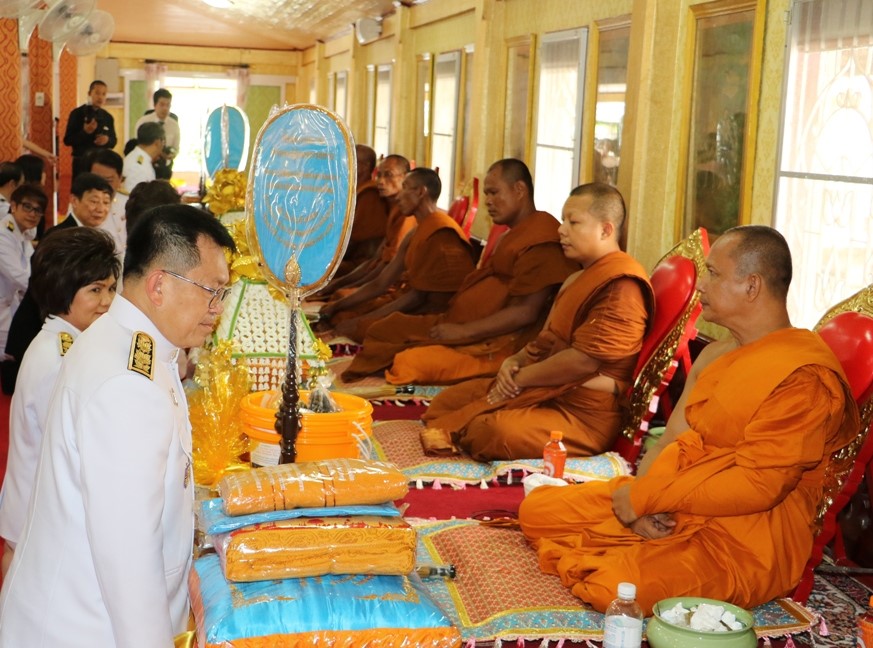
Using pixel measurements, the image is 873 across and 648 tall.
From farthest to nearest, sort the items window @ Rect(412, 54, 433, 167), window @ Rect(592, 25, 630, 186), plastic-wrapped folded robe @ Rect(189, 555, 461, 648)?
window @ Rect(412, 54, 433, 167), window @ Rect(592, 25, 630, 186), plastic-wrapped folded robe @ Rect(189, 555, 461, 648)

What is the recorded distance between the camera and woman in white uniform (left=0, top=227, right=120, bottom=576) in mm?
2660

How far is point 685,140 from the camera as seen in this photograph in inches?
200

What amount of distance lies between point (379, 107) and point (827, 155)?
968 centimetres

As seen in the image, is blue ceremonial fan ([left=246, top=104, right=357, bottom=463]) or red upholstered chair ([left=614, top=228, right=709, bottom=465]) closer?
blue ceremonial fan ([left=246, top=104, right=357, bottom=463])

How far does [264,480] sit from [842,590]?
7.22ft

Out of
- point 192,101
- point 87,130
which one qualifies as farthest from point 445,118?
point 192,101

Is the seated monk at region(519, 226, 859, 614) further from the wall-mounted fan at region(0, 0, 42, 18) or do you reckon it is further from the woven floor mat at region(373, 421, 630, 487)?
the wall-mounted fan at region(0, 0, 42, 18)

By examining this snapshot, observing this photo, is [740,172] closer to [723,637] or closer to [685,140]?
[685,140]

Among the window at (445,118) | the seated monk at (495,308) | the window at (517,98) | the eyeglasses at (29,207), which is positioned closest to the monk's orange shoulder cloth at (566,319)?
the seated monk at (495,308)

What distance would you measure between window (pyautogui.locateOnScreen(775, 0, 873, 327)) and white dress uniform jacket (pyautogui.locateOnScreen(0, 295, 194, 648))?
108 inches

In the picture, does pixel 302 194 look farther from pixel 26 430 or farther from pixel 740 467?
pixel 740 467

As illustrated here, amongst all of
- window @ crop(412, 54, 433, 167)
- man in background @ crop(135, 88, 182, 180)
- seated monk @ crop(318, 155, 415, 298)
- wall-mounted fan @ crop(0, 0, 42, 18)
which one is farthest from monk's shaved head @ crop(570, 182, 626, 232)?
man in background @ crop(135, 88, 182, 180)

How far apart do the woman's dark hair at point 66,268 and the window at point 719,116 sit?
2.70 metres

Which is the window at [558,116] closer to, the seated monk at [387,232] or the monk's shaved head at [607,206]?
the seated monk at [387,232]
